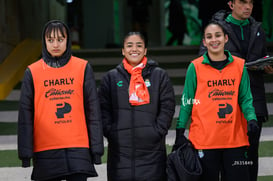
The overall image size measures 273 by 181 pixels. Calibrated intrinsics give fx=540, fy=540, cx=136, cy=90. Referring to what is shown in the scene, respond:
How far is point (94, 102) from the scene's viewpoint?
11.1ft

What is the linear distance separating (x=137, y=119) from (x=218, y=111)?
52 cm

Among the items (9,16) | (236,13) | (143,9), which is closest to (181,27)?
(143,9)

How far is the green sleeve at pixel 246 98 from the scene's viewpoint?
3.38m

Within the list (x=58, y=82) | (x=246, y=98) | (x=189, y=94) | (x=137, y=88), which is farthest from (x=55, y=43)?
(x=246, y=98)

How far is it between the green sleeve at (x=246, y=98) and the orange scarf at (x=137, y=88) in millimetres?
601

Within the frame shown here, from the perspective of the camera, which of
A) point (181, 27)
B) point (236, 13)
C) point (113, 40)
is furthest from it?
point (113, 40)

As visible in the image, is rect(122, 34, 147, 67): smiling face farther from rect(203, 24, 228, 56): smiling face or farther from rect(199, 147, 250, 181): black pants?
rect(199, 147, 250, 181): black pants

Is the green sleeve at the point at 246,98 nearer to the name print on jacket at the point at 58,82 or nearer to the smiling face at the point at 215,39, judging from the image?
the smiling face at the point at 215,39

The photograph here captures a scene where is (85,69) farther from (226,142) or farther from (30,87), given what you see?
(226,142)

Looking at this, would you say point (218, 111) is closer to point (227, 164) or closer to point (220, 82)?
point (220, 82)

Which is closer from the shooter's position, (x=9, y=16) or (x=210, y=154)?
(x=210, y=154)

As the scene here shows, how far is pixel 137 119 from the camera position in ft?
11.5

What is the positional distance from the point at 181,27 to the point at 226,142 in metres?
9.96

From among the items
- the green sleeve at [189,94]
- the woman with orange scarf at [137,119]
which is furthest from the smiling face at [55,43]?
the green sleeve at [189,94]
